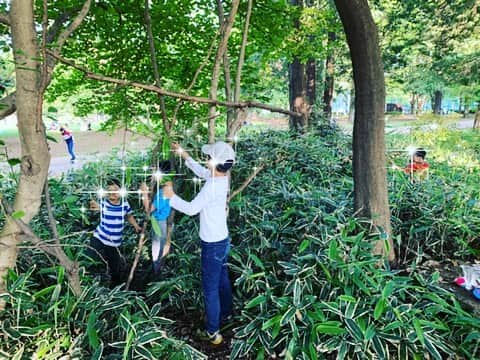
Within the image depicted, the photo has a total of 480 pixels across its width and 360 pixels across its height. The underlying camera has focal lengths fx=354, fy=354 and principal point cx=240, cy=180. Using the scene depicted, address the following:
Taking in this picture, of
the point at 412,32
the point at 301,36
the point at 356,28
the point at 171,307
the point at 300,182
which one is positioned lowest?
the point at 171,307

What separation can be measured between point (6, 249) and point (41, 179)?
Answer: 0.46 metres

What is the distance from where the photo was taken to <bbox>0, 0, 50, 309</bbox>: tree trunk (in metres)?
1.93

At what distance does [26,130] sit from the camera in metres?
1.99

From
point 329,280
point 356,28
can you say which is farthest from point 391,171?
point 329,280

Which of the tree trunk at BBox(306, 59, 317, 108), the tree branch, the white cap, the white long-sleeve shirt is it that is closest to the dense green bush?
the white long-sleeve shirt

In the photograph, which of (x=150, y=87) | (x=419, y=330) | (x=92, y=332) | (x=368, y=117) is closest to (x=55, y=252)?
(x=92, y=332)

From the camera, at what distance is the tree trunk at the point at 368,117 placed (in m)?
2.77

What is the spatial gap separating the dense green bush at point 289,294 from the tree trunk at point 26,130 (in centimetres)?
25

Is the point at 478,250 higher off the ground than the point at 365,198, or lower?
lower

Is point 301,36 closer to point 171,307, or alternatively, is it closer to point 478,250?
point 478,250

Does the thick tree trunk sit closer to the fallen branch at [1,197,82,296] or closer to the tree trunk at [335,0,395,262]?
the tree trunk at [335,0,395,262]

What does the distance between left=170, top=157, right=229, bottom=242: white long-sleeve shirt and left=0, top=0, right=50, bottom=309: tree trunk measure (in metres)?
0.89

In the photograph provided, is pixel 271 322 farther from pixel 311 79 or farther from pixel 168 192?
pixel 311 79

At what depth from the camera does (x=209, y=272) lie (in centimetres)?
260
